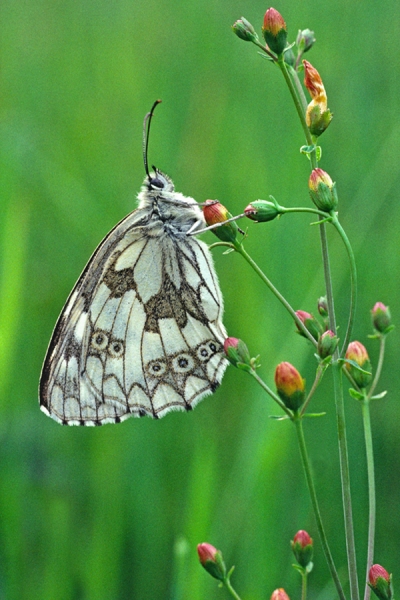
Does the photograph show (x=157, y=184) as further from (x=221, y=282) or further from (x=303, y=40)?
(x=221, y=282)

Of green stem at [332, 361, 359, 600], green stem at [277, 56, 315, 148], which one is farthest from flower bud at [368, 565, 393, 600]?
green stem at [277, 56, 315, 148]

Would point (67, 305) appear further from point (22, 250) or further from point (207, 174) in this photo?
point (207, 174)

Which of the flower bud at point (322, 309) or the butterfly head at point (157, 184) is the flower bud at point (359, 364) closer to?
the flower bud at point (322, 309)

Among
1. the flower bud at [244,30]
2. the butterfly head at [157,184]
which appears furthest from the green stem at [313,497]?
the butterfly head at [157,184]

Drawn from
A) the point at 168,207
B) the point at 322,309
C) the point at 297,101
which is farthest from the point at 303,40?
the point at 168,207

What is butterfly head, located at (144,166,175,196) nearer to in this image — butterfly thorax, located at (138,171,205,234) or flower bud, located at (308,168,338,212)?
butterfly thorax, located at (138,171,205,234)

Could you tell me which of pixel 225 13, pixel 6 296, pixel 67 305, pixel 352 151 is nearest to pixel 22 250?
pixel 6 296
